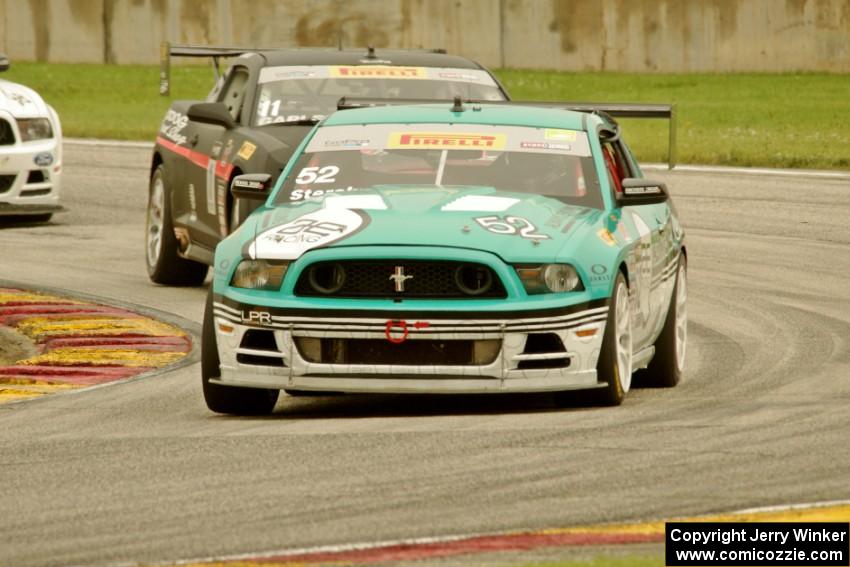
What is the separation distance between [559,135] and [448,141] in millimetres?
550

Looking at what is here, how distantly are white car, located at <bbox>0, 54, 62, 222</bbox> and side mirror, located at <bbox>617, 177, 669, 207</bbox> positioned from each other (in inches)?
369

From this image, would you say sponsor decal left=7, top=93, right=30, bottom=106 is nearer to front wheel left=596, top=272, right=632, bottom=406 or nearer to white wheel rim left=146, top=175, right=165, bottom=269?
white wheel rim left=146, top=175, right=165, bottom=269

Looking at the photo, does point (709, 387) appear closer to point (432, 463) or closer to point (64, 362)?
point (432, 463)

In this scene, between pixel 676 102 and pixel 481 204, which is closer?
pixel 481 204

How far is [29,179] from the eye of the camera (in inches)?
721

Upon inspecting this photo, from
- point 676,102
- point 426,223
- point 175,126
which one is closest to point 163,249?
point 175,126

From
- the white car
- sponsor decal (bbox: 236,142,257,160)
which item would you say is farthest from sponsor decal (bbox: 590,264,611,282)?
the white car

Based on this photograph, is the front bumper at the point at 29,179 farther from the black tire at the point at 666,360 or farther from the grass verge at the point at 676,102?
the black tire at the point at 666,360

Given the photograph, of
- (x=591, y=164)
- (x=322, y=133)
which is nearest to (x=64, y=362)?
(x=322, y=133)

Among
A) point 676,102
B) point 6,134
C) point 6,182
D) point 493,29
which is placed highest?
point 6,134

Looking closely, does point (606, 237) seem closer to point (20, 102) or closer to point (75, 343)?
point (75, 343)

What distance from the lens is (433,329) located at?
8.59m

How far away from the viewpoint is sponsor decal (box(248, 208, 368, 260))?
884 centimetres

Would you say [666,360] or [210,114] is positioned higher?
[210,114]
